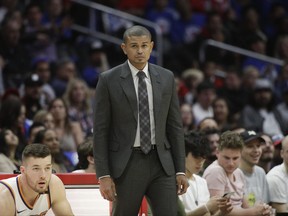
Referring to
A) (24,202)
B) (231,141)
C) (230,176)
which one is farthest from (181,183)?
(230,176)

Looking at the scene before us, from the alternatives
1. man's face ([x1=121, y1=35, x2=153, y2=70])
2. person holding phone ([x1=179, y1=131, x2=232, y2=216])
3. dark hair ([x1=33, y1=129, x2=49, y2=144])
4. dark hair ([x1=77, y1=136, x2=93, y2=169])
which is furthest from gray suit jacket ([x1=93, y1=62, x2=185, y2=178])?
dark hair ([x1=33, y1=129, x2=49, y2=144])

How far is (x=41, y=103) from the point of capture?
11.7 meters

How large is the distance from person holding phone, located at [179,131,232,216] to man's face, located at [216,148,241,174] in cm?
17

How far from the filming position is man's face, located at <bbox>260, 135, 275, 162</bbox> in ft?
31.7

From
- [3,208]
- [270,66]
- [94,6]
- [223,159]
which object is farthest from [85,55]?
[3,208]

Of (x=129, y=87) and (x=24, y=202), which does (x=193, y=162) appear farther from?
(x=129, y=87)

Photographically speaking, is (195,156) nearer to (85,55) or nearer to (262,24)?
(85,55)

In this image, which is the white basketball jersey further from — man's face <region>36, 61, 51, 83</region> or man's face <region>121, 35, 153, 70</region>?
man's face <region>36, 61, 51, 83</region>

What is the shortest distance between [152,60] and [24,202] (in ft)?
24.7

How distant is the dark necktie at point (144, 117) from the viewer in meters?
6.09

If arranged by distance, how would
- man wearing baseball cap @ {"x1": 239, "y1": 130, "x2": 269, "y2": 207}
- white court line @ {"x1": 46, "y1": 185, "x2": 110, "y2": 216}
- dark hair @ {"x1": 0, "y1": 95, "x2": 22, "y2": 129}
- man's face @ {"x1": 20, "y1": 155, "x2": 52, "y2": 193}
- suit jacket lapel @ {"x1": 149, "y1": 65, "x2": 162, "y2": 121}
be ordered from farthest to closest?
dark hair @ {"x1": 0, "y1": 95, "x2": 22, "y2": 129} → man wearing baseball cap @ {"x1": 239, "y1": 130, "x2": 269, "y2": 207} → white court line @ {"x1": 46, "y1": 185, "x2": 110, "y2": 216} → man's face @ {"x1": 20, "y1": 155, "x2": 52, "y2": 193} → suit jacket lapel @ {"x1": 149, "y1": 65, "x2": 162, "y2": 121}

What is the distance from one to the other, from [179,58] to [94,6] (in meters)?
1.60

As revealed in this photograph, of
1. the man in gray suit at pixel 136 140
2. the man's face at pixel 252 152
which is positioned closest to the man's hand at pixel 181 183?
the man in gray suit at pixel 136 140

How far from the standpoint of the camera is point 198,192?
7.96 meters
